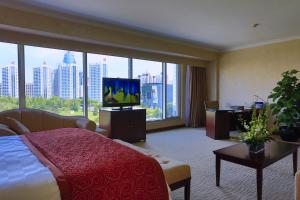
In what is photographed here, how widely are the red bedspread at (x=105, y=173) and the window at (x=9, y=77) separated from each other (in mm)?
2705

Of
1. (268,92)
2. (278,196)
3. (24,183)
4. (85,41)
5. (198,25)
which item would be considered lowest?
(278,196)

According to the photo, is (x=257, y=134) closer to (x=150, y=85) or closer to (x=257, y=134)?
(x=257, y=134)

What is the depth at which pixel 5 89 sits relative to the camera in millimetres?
4195

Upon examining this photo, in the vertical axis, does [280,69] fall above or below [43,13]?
below

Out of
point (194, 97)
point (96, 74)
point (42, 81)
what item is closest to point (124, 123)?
point (96, 74)

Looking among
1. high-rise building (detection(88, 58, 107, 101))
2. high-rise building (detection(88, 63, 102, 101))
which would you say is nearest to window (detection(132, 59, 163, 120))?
high-rise building (detection(88, 58, 107, 101))

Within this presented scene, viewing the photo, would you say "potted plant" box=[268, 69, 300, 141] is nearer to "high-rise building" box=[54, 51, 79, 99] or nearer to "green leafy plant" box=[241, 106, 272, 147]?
"green leafy plant" box=[241, 106, 272, 147]

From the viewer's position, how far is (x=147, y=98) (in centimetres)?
646

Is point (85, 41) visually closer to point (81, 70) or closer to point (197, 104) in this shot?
point (81, 70)

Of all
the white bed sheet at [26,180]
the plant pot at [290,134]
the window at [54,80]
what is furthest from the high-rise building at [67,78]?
the plant pot at [290,134]

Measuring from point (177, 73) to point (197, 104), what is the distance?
1.19 metres

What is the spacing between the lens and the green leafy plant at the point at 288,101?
4.99 m

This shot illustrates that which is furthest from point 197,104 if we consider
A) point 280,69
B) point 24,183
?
point 24,183

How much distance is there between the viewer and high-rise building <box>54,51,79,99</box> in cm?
483
